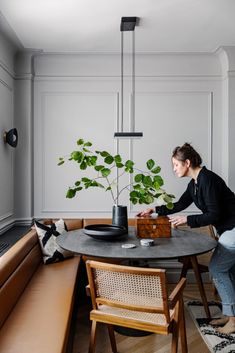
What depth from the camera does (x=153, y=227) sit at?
253cm

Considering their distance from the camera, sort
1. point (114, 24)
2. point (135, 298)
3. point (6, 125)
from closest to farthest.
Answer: point (135, 298) < point (114, 24) < point (6, 125)

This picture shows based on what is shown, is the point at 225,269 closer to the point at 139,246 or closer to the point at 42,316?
the point at 139,246

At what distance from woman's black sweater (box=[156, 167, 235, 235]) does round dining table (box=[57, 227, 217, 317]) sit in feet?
0.50

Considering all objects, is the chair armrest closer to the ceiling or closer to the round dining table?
the round dining table

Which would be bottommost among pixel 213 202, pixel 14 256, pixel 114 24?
pixel 14 256

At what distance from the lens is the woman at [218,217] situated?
2412 mm

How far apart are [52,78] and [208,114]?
1.95 meters

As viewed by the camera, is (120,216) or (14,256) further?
(120,216)

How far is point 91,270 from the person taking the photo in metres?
1.74

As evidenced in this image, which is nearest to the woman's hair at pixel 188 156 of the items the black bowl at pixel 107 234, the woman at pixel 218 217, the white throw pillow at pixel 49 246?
the woman at pixel 218 217

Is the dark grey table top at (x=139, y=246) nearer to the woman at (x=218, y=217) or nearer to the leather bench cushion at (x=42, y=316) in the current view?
the woman at (x=218, y=217)

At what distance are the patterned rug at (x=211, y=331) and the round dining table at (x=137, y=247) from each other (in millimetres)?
716

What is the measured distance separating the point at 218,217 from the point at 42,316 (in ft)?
4.63

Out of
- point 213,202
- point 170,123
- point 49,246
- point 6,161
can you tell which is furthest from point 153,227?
point 6,161
